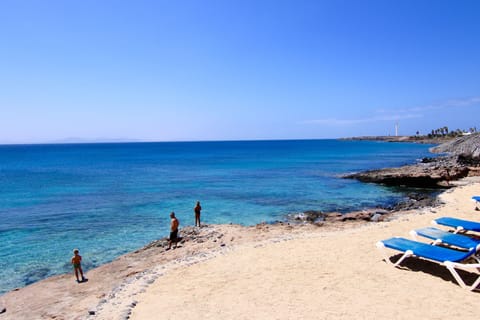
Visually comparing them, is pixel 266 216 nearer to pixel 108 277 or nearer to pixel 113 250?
pixel 113 250

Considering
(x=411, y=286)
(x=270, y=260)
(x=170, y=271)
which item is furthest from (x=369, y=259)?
(x=170, y=271)

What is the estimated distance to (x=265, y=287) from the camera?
782 cm

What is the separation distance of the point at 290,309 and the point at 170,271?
4159mm

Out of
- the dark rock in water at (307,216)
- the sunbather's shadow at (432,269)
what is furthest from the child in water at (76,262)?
the dark rock in water at (307,216)

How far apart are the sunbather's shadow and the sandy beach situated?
3 centimetres

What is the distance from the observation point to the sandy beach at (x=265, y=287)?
664cm

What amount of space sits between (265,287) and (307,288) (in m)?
0.99

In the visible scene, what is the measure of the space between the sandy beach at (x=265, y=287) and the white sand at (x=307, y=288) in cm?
2

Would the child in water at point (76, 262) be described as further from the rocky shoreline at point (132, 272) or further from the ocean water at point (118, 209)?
the ocean water at point (118, 209)

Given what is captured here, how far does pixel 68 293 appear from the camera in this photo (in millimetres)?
9969

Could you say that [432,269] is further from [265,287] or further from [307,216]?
[307,216]

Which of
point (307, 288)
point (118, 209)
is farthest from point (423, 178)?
point (307, 288)

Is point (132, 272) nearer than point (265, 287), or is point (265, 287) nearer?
point (265, 287)

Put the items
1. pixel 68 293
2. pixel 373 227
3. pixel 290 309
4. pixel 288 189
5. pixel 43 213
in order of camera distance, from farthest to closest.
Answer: pixel 288 189 < pixel 43 213 < pixel 373 227 < pixel 68 293 < pixel 290 309
